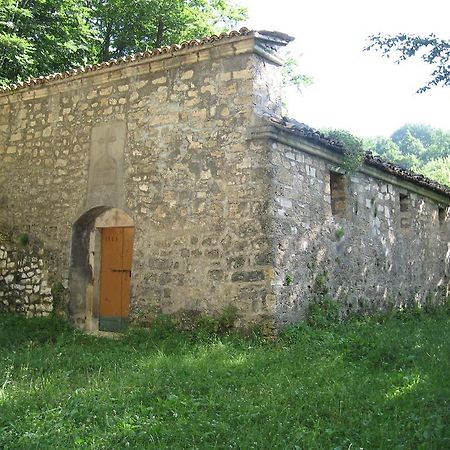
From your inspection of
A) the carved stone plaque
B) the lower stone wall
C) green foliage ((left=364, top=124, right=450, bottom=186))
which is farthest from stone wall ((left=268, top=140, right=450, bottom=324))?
green foliage ((left=364, top=124, right=450, bottom=186))

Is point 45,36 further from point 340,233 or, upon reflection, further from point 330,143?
A: point 340,233

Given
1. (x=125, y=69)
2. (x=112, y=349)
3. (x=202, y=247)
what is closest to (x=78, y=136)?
(x=125, y=69)

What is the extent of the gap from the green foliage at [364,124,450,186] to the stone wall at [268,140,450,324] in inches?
993

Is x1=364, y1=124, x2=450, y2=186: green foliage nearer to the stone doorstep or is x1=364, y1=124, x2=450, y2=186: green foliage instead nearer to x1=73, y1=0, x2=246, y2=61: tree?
x1=73, y1=0, x2=246, y2=61: tree

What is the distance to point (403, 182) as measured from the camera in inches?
455

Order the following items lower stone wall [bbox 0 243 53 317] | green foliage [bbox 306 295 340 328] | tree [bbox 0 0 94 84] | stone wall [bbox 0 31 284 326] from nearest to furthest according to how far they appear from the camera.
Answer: stone wall [bbox 0 31 284 326] < green foliage [bbox 306 295 340 328] < lower stone wall [bbox 0 243 53 317] < tree [bbox 0 0 94 84]

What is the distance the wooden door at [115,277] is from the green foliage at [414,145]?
98.2 ft

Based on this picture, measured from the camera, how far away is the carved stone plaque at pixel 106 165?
9266 millimetres

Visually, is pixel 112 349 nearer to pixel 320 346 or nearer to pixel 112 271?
pixel 112 271

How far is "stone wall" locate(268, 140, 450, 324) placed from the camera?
8070 mm

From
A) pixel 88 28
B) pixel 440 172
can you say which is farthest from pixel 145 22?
pixel 440 172

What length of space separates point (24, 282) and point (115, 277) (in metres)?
1.93

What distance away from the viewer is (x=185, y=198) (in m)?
8.53

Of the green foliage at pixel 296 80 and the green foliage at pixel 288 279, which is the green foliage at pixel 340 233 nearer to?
the green foliage at pixel 288 279
